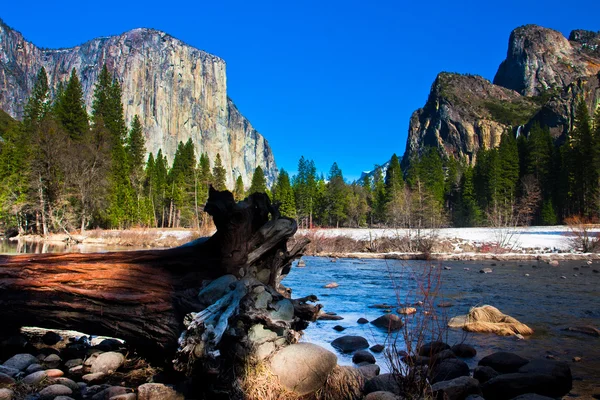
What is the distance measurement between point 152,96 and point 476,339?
565 feet

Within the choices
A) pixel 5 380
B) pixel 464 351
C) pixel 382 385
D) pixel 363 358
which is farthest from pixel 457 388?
pixel 5 380

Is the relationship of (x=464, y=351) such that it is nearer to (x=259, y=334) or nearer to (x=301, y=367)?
(x=301, y=367)

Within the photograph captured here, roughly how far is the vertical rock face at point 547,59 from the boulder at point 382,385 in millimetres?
201999

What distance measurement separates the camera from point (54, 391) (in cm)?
442

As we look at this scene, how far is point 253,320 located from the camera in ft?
14.6

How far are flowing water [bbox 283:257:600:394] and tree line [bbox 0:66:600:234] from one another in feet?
40.3

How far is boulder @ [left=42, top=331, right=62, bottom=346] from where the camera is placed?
6.62 m

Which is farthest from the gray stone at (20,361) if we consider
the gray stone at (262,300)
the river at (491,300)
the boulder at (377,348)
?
the boulder at (377,348)

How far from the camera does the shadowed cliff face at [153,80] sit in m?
162

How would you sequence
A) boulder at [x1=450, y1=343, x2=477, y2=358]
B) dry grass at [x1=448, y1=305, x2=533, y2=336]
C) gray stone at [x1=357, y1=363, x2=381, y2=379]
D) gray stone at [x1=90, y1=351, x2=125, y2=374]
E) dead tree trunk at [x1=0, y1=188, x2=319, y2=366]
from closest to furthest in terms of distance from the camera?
dead tree trunk at [x1=0, y1=188, x2=319, y2=366] < gray stone at [x1=357, y1=363, x2=381, y2=379] < gray stone at [x1=90, y1=351, x2=125, y2=374] < boulder at [x1=450, y1=343, x2=477, y2=358] < dry grass at [x1=448, y1=305, x2=533, y2=336]

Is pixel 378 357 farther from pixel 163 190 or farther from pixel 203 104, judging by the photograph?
pixel 203 104

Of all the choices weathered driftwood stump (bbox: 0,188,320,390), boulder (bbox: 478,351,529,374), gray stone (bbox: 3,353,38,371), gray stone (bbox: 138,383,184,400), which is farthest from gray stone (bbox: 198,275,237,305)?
boulder (bbox: 478,351,529,374)

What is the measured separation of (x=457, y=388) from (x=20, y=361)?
535cm

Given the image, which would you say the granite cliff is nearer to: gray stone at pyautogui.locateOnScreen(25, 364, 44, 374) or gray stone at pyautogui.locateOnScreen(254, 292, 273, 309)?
gray stone at pyautogui.locateOnScreen(254, 292, 273, 309)
